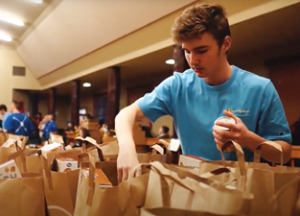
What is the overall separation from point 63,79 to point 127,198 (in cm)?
989

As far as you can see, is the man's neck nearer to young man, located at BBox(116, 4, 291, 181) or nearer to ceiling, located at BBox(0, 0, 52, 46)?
young man, located at BBox(116, 4, 291, 181)

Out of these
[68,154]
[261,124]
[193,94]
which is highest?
[193,94]

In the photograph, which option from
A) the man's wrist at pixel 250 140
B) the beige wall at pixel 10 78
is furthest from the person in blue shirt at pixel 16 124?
the beige wall at pixel 10 78

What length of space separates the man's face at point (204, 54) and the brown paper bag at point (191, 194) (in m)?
0.47

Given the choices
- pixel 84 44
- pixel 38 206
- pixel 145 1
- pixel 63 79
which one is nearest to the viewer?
pixel 38 206

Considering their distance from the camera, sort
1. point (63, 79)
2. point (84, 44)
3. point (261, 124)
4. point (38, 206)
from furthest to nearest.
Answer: point (63, 79) < point (84, 44) < point (261, 124) < point (38, 206)

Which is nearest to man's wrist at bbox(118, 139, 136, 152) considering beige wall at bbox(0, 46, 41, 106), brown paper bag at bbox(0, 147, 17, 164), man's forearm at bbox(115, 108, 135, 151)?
man's forearm at bbox(115, 108, 135, 151)

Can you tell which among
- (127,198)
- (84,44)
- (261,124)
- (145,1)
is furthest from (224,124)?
(84,44)

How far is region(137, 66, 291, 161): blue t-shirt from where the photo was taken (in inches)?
43.5

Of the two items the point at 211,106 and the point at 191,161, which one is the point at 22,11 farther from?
the point at 191,161

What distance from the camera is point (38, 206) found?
0.94 metres

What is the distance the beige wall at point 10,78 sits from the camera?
11592mm

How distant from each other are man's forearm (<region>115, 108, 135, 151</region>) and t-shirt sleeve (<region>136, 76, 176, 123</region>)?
0.07 meters

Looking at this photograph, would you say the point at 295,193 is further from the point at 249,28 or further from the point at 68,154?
the point at 249,28
